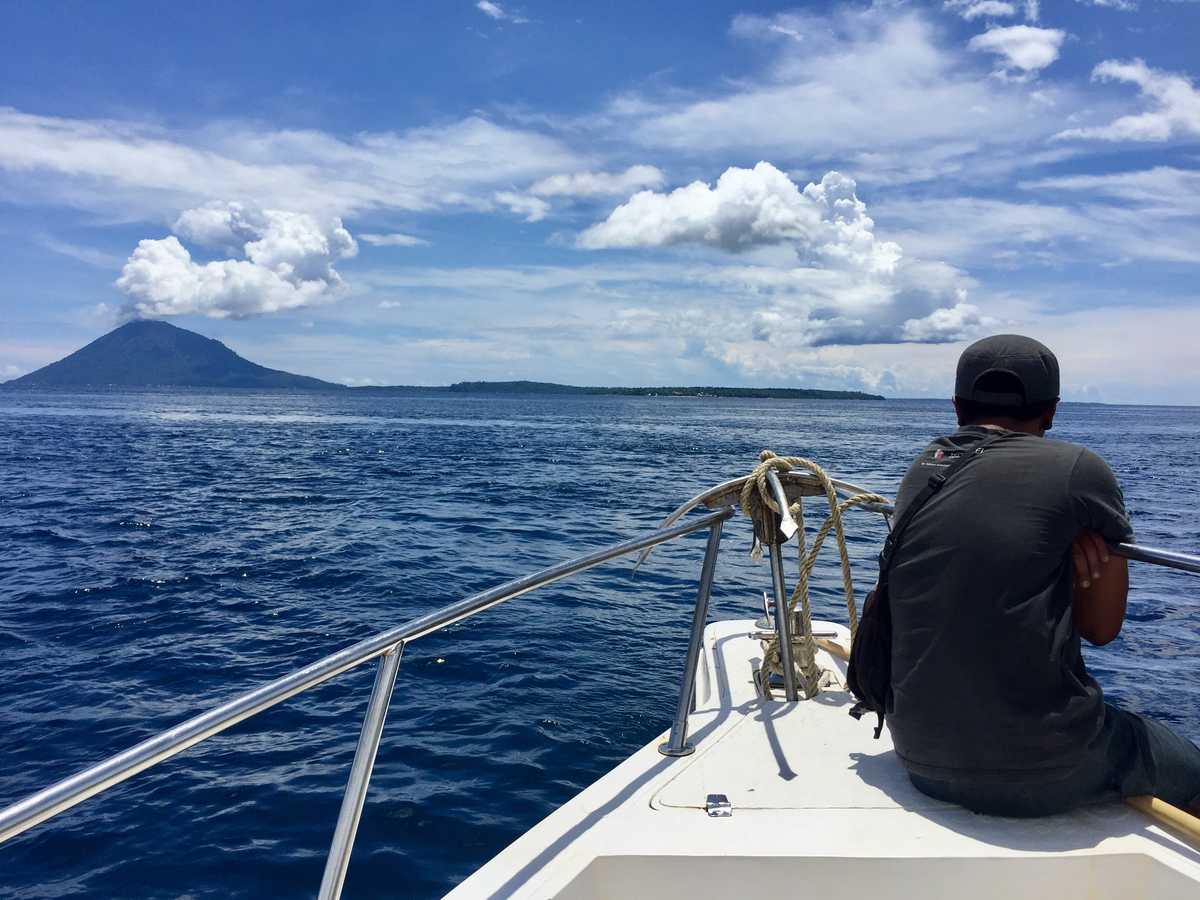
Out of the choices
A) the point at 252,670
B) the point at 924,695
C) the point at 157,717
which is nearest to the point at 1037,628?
the point at 924,695

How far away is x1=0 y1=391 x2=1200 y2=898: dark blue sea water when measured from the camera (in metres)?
5.26

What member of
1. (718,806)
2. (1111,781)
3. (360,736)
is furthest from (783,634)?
(360,736)

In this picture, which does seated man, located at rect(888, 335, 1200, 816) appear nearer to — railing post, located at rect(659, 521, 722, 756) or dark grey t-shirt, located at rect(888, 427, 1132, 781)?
dark grey t-shirt, located at rect(888, 427, 1132, 781)

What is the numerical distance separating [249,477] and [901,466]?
24029 mm

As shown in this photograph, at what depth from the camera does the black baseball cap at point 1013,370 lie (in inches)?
99.7

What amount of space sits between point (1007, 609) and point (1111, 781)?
0.73 metres

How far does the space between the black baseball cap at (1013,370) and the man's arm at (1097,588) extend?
0.44 meters

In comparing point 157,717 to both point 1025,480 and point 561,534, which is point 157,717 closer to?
point 1025,480

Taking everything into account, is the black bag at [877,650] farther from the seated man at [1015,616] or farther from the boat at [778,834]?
the boat at [778,834]

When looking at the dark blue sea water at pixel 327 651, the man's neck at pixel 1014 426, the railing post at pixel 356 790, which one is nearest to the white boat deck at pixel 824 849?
the railing post at pixel 356 790

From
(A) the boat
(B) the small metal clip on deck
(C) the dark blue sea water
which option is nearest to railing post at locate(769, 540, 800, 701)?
(A) the boat

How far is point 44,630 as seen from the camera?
9.76 m

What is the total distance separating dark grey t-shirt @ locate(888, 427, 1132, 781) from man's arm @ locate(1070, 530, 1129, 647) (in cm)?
5

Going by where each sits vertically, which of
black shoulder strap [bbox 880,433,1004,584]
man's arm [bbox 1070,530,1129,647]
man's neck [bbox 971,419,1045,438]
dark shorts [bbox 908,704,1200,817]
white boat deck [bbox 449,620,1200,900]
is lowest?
white boat deck [bbox 449,620,1200,900]
